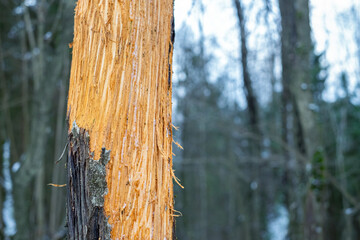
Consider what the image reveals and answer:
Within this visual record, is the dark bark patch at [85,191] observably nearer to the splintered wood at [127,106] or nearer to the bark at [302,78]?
the splintered wood at [127,106]

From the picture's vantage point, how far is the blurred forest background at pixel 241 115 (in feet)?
14.0

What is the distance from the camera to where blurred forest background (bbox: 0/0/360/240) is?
14.0 ft

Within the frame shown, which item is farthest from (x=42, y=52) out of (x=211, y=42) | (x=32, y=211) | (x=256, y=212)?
(x=256, y=212)

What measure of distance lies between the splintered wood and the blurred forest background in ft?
4.04

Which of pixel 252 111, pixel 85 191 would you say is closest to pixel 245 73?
pixel 252 111

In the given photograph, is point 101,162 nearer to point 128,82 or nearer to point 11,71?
point 128,82

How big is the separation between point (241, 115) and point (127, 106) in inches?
390

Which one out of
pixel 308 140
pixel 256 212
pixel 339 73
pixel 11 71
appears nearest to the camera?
pixel 308 140

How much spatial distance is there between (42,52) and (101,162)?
3940 mm

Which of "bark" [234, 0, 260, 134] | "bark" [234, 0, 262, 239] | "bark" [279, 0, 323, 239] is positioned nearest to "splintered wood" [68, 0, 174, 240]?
"bark" [234, 0, 262, 239]

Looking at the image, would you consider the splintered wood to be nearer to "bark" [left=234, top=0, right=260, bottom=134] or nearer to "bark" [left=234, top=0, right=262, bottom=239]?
"bark" [left=234, top=0, right=262, bottom=239]

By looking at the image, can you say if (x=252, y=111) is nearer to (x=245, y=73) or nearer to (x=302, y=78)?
(x=245, y=73)

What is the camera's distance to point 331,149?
7746mm

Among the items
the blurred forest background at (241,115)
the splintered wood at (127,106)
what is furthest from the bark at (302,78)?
the splintered wood at (127,106)
